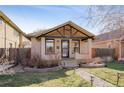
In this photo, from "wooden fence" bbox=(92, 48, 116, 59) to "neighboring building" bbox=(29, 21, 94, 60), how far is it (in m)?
0.38

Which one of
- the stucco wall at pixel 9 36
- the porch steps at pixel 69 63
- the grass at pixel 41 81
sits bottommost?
the grass at pixel 41 81

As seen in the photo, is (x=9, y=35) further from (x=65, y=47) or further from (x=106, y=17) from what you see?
(x=106, y=17)

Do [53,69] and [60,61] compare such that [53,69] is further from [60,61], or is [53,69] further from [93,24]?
[93,24]

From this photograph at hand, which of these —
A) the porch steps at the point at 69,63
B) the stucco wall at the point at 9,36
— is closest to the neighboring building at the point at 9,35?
the stucco wall at the point at 9,36

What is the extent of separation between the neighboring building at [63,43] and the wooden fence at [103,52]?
379 mm

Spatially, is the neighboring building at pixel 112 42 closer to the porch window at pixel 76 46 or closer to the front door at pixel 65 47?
the porch window at pixel 76 46

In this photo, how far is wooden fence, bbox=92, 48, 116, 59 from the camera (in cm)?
1151

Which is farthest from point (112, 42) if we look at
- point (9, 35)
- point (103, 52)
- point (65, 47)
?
point (9, 35)

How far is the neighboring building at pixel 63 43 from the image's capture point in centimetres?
1305

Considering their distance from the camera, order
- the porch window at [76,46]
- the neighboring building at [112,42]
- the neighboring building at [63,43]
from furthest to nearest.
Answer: the porch window at [76,46]
the neighboring building at [63,43]
the neighboring building at [112,42]

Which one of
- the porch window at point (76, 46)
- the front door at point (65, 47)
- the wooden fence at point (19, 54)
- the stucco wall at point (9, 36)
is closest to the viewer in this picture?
the wooden fence at point (19, 54)

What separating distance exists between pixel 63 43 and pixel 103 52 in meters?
3.06

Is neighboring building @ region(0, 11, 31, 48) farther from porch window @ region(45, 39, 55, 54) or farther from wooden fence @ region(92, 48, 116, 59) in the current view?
wooden fence @ region(92, 48, 116, 59)
